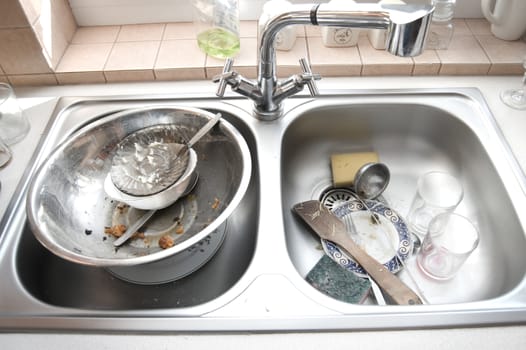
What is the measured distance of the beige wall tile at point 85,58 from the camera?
3.14ft

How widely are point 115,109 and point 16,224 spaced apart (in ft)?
1.05

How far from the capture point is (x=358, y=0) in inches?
40.4

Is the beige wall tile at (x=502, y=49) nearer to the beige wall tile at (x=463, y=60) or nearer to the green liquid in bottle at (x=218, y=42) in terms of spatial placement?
the beige wall tile at (x=463, y=60)

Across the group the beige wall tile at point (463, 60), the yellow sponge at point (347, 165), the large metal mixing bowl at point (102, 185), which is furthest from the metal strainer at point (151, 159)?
the beige wall tile at point (463, 60)

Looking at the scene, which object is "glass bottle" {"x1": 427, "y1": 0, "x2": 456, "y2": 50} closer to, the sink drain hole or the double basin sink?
the double basin sink

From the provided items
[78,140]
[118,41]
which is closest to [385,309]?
[78,140]

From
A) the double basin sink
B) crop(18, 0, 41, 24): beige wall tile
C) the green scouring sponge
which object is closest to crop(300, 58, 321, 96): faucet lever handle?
the double basin sink

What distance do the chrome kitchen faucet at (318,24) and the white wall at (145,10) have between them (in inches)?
13.9

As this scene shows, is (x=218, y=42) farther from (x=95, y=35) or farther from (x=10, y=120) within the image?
(x=10, y=120)

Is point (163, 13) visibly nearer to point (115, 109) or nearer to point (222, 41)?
point (222, 41)

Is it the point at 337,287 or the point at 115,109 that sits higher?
the point at 115,109

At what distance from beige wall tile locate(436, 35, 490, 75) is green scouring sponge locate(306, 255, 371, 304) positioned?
54 cm

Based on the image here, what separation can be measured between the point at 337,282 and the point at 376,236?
0.16 metres

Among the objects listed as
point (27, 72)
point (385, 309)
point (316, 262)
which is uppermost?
point (27, 72)
